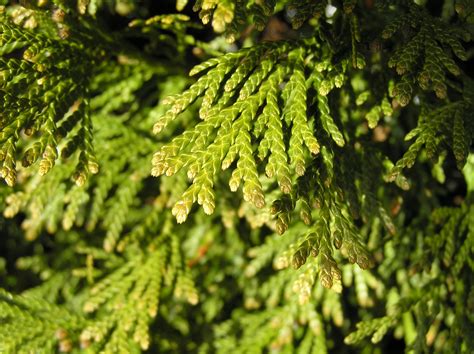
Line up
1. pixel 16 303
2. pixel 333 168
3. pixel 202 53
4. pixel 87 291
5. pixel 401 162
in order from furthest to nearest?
pixel 87 291
pixel 202 53
pixel 16 303
pixel 333 168
pixel 401 162

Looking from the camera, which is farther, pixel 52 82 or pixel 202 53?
pixel 202 53

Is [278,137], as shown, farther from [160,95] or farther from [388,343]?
[388,343]

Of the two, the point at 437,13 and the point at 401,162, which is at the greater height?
the point at 437,13

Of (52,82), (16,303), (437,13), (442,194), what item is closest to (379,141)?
(442,194)

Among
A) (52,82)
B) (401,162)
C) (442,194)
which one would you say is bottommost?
(442,194)

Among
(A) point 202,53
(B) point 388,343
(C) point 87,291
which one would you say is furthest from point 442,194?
(C) point 87,291

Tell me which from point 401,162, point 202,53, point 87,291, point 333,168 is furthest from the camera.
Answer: point 87,291
